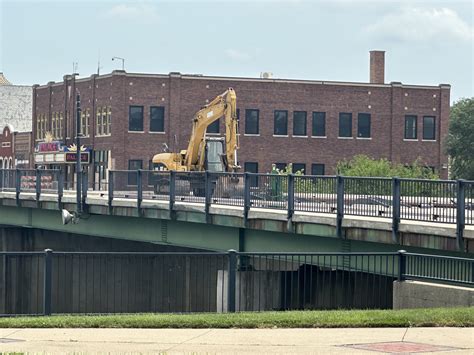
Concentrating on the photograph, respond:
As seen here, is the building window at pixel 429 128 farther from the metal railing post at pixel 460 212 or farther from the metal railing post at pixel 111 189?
the metal railing post at pixel 460 212

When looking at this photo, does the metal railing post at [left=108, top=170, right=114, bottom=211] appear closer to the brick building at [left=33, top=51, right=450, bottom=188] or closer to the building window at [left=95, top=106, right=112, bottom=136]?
the brick building at [left=33, top=51, right=450, bottom=188]

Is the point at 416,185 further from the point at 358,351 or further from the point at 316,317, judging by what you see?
the point at 358,351

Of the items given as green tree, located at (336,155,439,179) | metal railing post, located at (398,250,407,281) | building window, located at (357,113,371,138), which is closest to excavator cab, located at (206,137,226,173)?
green tree, located at (336,155,439,179)

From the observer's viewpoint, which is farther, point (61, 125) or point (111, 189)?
point (61, 125)

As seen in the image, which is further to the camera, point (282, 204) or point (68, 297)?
point (68, 297)

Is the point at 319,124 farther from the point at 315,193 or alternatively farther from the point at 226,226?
the point at 315,193

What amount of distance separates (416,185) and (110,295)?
803 inches

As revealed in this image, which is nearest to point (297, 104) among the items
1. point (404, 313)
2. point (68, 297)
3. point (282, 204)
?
point (68, 297)

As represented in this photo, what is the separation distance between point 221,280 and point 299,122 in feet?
190

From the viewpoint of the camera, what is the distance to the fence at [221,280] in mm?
22172

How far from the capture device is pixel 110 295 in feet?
149

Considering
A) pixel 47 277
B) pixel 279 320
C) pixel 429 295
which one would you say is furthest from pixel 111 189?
pixel 279 320

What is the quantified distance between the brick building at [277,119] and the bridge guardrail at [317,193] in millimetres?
37374

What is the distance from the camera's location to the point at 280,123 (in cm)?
8406
